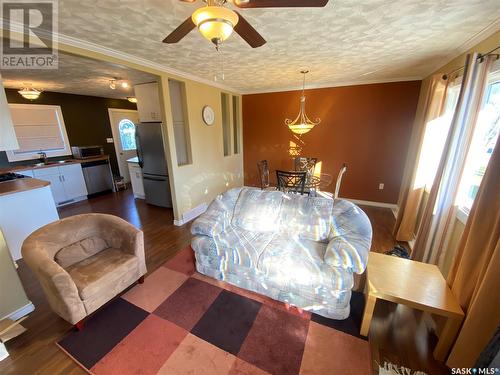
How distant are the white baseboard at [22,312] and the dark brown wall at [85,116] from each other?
4017 millimetres

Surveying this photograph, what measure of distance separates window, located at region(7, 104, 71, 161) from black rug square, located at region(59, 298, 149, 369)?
4.44 meters

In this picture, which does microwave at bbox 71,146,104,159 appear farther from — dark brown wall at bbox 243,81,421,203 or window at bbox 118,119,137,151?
dark brown wall at bbox 243,81,421,203

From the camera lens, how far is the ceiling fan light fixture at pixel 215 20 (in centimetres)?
104

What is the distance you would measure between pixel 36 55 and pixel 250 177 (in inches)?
168

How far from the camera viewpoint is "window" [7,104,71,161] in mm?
4211

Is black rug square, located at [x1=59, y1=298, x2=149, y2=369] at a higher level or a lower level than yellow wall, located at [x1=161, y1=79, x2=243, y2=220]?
lower

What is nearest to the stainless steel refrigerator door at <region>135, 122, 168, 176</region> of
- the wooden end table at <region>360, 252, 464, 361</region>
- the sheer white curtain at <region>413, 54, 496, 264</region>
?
the wooden end table at <region>360, 252, 464, 361</region>

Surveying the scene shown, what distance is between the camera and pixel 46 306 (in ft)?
6.32

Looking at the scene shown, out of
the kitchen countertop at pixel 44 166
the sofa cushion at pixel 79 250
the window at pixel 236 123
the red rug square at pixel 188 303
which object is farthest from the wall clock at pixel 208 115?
the kitchen countertop at pixel 44 166

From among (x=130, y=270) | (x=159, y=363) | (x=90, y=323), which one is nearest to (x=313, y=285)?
(x=159, y=363)

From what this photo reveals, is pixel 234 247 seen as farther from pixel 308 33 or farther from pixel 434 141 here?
pixel 434 141

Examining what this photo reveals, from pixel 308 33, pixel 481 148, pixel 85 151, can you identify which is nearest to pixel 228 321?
pixel 308 33

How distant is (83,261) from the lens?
1.91 metres

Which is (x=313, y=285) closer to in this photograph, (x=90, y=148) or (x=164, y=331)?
(x=164, y=331)
